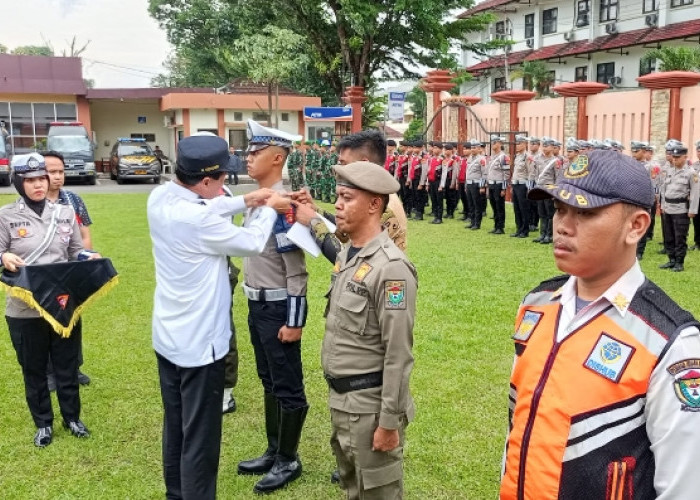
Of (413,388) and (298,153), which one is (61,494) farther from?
(298,153)

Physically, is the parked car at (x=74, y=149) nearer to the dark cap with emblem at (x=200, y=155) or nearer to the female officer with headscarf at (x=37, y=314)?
the female officer with headscarf at (x=37, y=314)

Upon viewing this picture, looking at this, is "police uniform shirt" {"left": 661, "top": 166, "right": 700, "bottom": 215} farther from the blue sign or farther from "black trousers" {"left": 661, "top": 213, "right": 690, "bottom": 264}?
the blue sign

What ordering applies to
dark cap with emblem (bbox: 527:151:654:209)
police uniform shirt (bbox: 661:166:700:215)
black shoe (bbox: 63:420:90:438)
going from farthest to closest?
police uniform shirt (bbox: 661:166:700:215), black shoe (bbox: 63:420:90:438), dark cap with emblem (bbox: 527:151:654:209)

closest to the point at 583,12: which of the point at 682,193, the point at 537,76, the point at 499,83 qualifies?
the point at 537,76

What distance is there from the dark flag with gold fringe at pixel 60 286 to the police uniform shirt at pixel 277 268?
127 centimetres

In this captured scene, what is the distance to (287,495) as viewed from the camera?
137 inches

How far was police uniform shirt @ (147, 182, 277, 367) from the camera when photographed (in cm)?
287

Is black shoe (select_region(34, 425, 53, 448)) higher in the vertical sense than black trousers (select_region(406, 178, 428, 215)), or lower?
lower

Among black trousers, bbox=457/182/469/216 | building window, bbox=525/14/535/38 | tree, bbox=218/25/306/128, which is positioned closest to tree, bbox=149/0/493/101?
tree, bbox=218/25/306/128

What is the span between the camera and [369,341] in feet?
8.70

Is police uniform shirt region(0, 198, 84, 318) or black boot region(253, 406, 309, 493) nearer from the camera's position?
black boot region(253, 406, 309, 493)

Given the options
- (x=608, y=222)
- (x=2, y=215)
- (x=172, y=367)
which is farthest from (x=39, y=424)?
(x=608, y=222)

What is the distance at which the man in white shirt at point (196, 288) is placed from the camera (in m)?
2.89

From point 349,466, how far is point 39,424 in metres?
2.37
